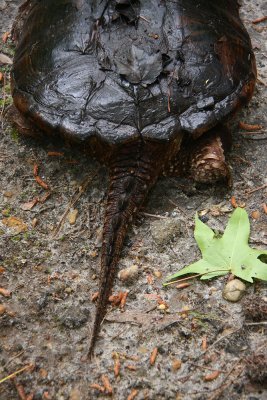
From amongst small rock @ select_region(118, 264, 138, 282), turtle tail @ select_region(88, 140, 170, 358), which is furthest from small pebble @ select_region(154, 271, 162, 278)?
turtle tail @ select_region(88, 140, 170, 358)

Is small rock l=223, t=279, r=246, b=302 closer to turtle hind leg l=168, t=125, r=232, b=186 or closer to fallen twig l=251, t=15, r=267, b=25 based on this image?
turtle hind leg l=168, t=125, r=232, b=186

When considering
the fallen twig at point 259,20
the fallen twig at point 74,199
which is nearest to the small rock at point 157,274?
the fallen twig at point 74,199

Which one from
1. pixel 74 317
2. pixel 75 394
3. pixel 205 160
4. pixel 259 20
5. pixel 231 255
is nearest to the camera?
pixel 75 394

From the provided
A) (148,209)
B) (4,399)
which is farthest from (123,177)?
(4,399)

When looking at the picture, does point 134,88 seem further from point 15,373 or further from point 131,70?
point 15,373

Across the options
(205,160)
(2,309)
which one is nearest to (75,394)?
(2,309)
